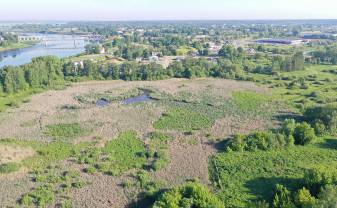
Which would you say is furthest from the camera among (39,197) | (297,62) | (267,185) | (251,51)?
(251,51)

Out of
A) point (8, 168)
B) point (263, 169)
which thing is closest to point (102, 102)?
point (8, 168)

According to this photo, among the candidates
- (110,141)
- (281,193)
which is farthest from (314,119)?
(110,141)

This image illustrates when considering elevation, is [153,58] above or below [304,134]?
above

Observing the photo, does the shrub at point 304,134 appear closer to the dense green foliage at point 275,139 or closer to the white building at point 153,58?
the dense green foliage at point 275,139

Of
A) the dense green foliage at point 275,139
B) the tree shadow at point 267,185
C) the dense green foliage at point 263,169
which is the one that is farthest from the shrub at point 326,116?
the tree shadow at point 267,185

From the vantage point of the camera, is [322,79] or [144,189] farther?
[322,79]

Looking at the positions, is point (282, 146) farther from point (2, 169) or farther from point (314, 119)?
point (2, 169)

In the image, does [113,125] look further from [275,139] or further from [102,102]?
[275,139]
